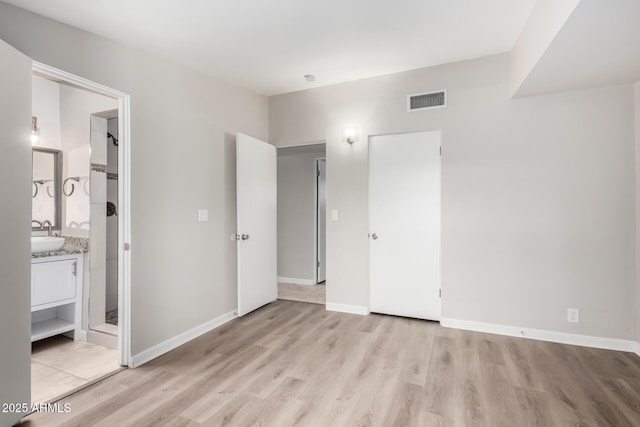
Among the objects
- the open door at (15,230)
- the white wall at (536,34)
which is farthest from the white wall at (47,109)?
the white wall at (536,34)

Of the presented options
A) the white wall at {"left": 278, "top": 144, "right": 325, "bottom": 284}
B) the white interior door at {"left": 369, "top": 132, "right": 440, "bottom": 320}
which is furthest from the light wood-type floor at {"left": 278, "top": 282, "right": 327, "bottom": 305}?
the white interior door at {"left": 369, "top": 132, "right": 440, "bottom": 320}

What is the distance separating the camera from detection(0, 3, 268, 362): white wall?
232 centimetres

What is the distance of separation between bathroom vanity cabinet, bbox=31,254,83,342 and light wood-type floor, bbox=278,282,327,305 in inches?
92.1

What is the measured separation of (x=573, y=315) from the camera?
288 centimetres

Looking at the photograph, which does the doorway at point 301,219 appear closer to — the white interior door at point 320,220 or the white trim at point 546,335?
the white interior door at point 320,220

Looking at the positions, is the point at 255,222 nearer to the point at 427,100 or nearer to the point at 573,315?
the point at 427,100

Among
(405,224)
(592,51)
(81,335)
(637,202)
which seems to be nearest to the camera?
(592,51)

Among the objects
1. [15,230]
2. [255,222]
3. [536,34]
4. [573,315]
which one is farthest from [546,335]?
[15,230]

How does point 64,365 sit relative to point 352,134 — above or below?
below

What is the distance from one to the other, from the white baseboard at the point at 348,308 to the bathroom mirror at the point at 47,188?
3129 millimetres

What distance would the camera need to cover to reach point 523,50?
2604 millimetres

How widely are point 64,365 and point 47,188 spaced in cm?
185

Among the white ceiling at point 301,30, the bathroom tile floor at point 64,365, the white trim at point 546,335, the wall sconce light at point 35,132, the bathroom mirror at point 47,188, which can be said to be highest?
the white ceiling at point 301,30

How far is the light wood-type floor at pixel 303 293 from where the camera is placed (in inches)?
174
